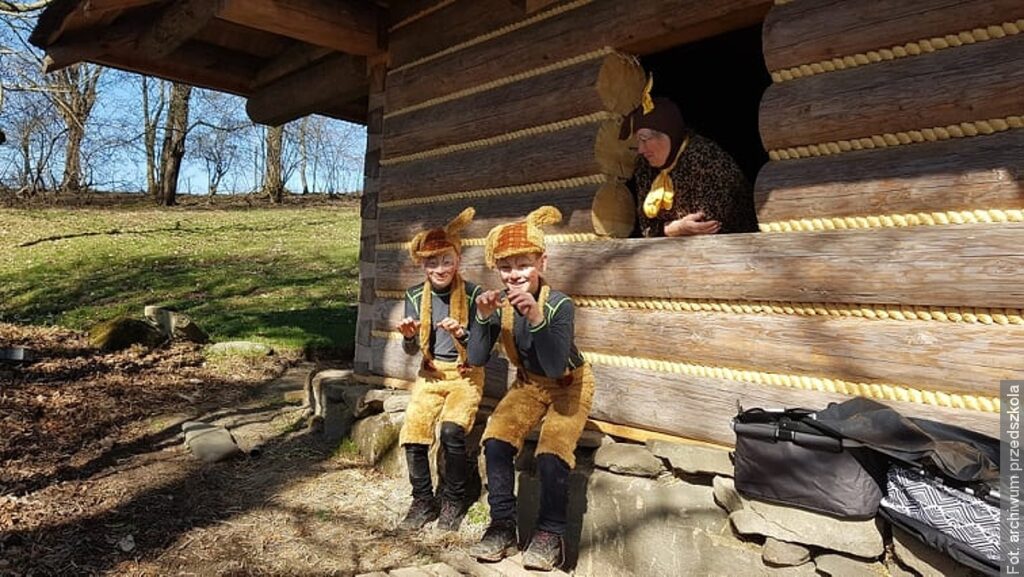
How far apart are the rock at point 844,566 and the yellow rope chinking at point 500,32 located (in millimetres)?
3257

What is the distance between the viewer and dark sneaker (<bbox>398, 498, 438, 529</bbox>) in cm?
428

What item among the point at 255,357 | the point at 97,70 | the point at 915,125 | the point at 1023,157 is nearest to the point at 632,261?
the point at 915,125

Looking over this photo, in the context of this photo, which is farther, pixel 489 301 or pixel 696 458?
pixel 489 301

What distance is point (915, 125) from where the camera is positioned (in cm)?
301

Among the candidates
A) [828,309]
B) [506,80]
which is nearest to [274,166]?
[506,80]

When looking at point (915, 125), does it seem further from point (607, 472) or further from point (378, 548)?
point (378, 548)

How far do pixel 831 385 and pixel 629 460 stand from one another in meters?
1.03

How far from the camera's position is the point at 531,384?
3.96 m

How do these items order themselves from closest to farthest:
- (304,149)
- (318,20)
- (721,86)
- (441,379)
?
(441,379), (318,20), (721,86), (304,149)

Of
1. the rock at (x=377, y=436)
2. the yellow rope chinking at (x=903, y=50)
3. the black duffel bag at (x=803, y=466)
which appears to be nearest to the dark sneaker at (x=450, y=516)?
the rock at (x=377, y=436)

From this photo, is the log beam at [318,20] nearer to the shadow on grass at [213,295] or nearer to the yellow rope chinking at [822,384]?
the yellow rope chinking at [822,384]

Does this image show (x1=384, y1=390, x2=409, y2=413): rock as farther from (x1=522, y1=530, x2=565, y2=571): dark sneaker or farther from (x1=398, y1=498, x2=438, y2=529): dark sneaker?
(x1=522, y1=530, x2=565, y2=571): dark sneaker

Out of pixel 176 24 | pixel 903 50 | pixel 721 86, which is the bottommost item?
pixel 903 50

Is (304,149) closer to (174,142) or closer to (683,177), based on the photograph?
(174,142)
